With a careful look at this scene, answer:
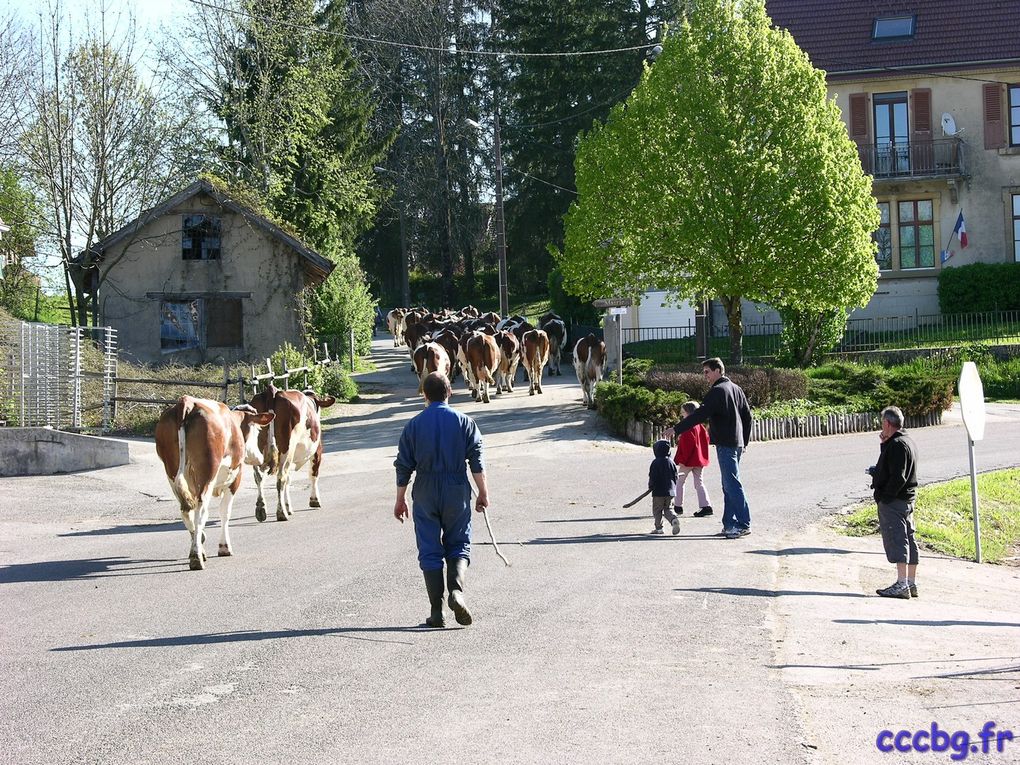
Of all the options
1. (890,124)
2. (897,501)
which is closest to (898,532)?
(897,501)

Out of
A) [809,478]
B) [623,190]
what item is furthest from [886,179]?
[809,478]

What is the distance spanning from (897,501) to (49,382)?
1604cm

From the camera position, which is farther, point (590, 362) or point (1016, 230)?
point (1016, 230)

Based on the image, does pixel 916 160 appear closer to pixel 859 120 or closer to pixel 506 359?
pixel 859 120

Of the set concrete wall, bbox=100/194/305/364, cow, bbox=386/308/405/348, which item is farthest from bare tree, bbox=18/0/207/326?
cow, bbox=386/308/405/348

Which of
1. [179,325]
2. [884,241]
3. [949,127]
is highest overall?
[949,127]

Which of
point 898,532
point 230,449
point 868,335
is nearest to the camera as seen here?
point 898,532

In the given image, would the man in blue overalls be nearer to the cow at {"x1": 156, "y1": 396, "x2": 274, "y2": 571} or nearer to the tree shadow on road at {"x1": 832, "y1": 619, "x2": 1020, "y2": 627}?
the tree shadow on road at {"x1": 832, "y1": 619, "x2": 1020, "y2": 627}

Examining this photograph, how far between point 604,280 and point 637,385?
576cm

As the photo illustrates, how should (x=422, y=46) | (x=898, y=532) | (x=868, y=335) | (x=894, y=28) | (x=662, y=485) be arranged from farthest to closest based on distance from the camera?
(x=422, y=46)
(x=894, y=28)
(x=868, y=335)
(x=662, y=485)
(x=898, y=532)

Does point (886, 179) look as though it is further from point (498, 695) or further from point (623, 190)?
point (498, 695)

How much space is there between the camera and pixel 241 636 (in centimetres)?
867

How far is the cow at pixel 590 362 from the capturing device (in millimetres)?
28047

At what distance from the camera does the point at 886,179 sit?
4059 cm
